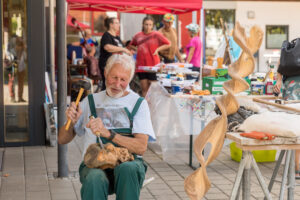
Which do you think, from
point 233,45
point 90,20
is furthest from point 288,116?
point 90,20

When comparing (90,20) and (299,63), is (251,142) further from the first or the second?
(90,20)

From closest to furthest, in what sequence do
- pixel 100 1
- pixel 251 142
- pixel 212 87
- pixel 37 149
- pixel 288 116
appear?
pixel 251 142
pixel 288 116
pixel 212 87
pixel 37 149
pixel 100 1

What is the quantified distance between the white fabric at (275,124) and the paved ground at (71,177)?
165cm

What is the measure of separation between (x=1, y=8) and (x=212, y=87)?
2.86m

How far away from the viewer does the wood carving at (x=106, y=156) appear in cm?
332

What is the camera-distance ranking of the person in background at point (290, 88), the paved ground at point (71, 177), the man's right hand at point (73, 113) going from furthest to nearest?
the person in background at point (290, 88) → the paved ground at point (71, 177) → the man's right hand at point (73, 113)

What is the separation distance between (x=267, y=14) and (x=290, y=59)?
16.8 meters

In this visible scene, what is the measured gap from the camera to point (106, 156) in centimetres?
332

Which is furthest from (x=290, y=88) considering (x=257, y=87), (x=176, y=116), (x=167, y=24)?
(x=167, y=24)

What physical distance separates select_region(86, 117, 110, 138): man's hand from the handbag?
2.48 m

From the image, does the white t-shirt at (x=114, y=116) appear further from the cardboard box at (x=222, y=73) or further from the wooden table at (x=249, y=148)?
the cardboard box at (x=222, y=73)

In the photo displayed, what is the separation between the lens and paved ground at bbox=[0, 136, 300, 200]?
15.9 ft

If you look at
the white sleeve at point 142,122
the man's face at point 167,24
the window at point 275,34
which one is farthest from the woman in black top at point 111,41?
the window at point 275,34

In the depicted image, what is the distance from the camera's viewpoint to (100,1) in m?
8.45
